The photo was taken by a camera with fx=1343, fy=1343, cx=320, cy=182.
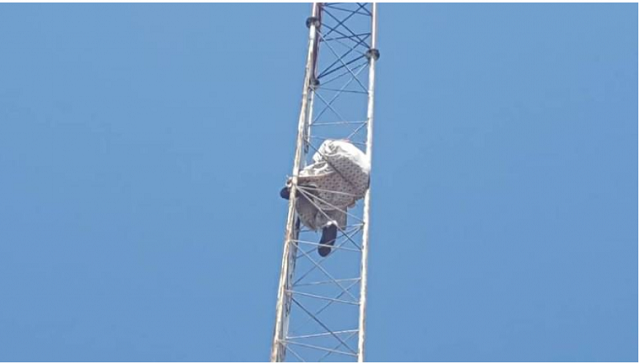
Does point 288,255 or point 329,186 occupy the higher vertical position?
point 329,186

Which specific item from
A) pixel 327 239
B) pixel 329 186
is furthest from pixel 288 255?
pixel 329 186

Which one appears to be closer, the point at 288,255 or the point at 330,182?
the point at 288,255

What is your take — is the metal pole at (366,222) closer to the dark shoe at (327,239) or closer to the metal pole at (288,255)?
the dark shoe at (327,239)

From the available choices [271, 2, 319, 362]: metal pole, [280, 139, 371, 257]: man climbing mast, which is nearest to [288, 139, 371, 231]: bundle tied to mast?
[280, 139, 371, 257]: man climbing mast

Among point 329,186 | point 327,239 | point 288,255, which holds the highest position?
point 329,186

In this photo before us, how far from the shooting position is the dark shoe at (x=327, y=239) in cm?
2805

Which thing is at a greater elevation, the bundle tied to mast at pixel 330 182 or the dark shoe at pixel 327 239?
the bundle tied to mast at pixel 330 182

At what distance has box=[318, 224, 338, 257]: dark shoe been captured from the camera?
2805cm

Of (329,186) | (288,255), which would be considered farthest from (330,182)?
(288,255)

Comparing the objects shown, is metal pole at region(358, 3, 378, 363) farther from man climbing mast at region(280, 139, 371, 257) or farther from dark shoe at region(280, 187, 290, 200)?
dark shoe at region(280, 187, 290, 200)

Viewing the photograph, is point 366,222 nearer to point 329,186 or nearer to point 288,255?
point 329,186

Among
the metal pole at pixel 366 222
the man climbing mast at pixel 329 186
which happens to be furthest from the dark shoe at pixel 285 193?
the metal pole at pixel 366 222

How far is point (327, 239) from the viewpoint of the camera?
28.1 meters

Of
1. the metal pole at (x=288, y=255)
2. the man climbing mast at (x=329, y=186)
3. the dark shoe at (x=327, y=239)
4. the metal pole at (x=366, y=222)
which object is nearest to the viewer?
the metal pole at (x=288, y=255)
